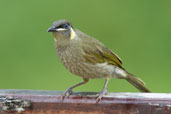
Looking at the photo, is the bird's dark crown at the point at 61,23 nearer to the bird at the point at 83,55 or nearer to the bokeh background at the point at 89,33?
the bird at the point at 83,55

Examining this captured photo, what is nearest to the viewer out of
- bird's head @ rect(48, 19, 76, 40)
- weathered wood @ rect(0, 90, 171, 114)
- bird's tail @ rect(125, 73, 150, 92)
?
weathered wood @ rect(0, 90, 171, 114)

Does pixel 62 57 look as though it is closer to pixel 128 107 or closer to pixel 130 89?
pixel 128 107

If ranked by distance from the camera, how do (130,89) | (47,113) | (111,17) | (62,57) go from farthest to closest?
(111,17) < (130,89) < (62,57) < (47,113)

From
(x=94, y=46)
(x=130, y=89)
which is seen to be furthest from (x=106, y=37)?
(x=94, y=46)

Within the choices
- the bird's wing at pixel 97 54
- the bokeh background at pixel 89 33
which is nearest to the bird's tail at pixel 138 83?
the bird's wing at pixel 97 54

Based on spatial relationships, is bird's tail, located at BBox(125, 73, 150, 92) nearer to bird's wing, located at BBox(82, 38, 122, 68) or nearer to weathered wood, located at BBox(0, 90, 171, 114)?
bird's wing, located at BBox(82, 38, 122, 68)

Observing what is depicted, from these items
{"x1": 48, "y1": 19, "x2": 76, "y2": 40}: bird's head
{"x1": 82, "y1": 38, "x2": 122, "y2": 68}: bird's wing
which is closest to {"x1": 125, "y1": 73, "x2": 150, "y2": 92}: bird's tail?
{"x1": 82, "y1": 38, "x2": 122, "y2": 68}: bird's wing
